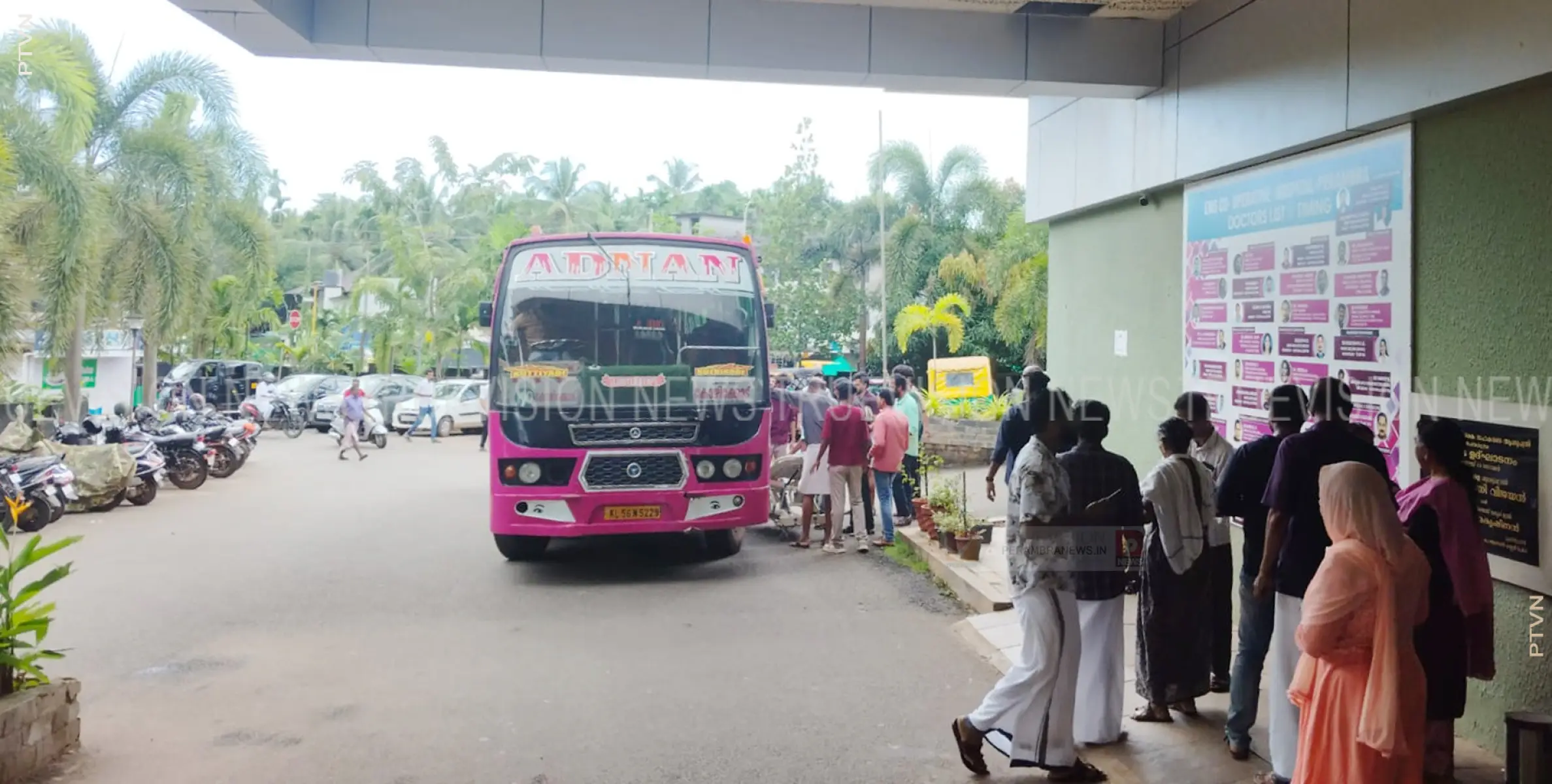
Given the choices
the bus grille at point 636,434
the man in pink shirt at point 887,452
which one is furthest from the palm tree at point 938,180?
the bus grille at point 636,434

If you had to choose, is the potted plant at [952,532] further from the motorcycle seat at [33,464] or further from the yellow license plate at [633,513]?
the motorcycle seat at [33,464]

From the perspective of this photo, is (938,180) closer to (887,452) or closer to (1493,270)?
(887,452)

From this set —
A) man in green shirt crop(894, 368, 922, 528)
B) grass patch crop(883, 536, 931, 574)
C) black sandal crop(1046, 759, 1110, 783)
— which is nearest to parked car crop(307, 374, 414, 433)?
man in green shirt crop(894, 368, 922, 528)

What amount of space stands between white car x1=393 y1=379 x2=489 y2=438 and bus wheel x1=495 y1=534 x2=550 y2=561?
16594 millimetres

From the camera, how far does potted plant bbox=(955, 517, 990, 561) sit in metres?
9.07

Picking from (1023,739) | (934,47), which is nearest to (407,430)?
(934,47)

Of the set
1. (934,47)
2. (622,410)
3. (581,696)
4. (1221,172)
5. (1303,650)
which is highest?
(934,47)

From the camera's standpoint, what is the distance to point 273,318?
4025 cm

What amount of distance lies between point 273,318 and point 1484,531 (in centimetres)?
4184

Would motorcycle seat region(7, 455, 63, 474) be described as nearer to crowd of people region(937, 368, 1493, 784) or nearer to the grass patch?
the grass patch

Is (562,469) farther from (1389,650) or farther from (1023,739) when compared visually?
(1389,650)

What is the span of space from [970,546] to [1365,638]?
5671mm

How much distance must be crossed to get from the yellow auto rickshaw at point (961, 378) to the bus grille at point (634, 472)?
14.4m

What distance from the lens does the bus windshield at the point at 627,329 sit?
341 inches
